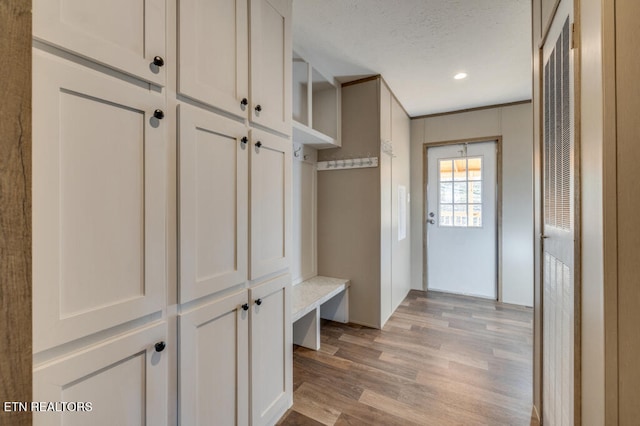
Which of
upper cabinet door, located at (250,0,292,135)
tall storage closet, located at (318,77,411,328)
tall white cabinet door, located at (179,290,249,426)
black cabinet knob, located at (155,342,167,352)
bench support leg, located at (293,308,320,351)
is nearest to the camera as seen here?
black cabinet knob, located at (155,342,167,352)

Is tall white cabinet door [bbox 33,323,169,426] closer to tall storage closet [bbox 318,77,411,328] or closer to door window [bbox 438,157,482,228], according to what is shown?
tall storage closet [bbox 318,77,411,328]

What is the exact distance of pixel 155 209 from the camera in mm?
933

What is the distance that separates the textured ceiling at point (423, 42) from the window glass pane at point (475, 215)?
1.38m

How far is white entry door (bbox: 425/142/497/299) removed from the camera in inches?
142

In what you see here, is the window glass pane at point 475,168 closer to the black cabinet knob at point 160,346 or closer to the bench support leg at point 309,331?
the bench support leg at point 309,331

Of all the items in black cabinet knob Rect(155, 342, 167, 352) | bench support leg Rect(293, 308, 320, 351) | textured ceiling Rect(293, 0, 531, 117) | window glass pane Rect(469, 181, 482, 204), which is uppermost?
textured ceiling Rect(293, 0, 531, 117)

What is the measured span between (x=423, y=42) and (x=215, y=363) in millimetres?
2524

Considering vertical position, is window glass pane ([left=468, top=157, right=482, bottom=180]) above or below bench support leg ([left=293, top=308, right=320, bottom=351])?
above

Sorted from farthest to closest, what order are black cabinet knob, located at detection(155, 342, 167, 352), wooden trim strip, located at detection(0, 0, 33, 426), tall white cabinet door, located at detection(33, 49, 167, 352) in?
black cabinet knob, located at detection(155, 342, 167, 352) → tall white cabinet door, located at detection(33, 49, 167, 352) → wooden trim strip, located at detection(0, 0, 33, 426)

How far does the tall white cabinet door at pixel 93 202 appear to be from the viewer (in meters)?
0.69

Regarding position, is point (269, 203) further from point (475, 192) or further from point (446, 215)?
point (475, 192)

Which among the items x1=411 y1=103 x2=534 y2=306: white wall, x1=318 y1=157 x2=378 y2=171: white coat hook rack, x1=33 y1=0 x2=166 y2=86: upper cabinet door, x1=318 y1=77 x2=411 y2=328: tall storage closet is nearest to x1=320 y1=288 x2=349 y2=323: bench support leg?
x1=318 y1=77 x2=411 y2=328: tall storage closet

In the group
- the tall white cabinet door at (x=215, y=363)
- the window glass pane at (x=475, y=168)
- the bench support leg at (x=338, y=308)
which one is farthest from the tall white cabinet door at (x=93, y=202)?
the window glass pane at (x=475, y=168)

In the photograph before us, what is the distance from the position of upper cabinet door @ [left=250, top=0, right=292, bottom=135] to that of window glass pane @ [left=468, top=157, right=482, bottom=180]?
9.83 feet
